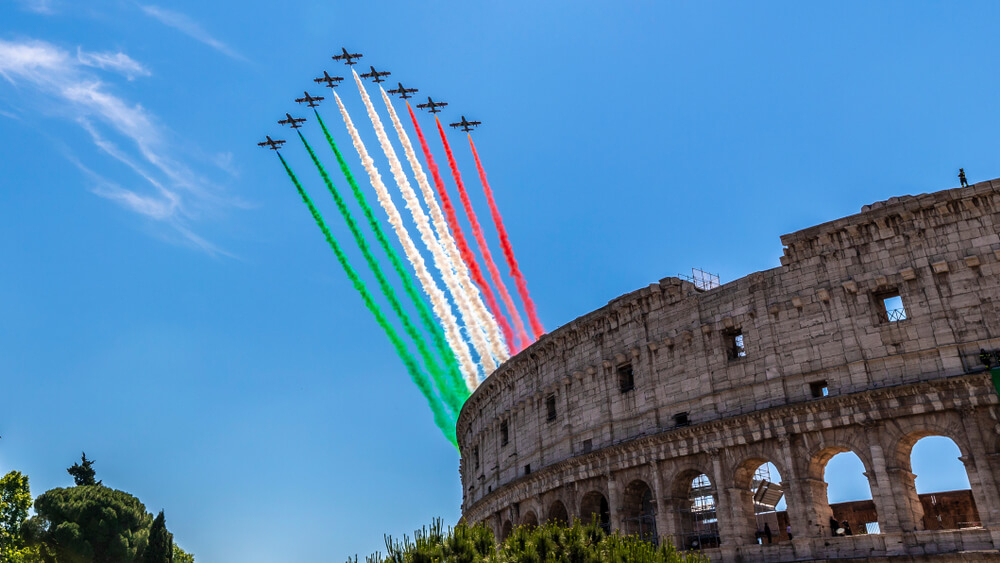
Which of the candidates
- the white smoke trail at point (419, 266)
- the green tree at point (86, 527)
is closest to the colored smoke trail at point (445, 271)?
the white smoke trail at point (419, 266)

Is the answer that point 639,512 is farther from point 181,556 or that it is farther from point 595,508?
point 181,556

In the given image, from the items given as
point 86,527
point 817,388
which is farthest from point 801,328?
point 86,527

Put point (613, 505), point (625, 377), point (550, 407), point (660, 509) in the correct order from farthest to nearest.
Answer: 1. point (550, 407)
2. point (625, 377)
3. point (613, 505)
4. point (660, 509)

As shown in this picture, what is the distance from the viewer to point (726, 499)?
1353 inches

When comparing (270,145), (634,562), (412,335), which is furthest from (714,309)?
(270,145)

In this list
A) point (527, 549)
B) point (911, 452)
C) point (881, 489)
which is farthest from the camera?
point (911, 452)

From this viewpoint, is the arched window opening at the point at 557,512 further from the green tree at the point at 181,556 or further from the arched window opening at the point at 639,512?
the green tree at the point at 181,556

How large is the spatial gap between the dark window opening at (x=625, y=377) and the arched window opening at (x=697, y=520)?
17.7 ft

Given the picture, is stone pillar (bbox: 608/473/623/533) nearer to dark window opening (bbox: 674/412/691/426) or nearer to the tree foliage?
dark window opening (bbox: 674/412/691/426)

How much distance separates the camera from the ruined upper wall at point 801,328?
3122 cm

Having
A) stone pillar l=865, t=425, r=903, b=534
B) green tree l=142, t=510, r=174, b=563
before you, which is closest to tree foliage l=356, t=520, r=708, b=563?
stone pillar l=865, t=425, r=903, b=534

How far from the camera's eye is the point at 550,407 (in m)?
45.1

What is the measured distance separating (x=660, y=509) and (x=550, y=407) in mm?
10319

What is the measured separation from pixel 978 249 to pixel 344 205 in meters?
45.9
